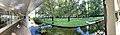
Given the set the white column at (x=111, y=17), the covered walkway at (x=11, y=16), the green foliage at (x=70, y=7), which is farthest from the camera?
the green foliage at (x=70, y=7)

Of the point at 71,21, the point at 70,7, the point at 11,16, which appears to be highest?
the point at 70,7

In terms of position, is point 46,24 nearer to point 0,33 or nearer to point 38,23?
point 38,23

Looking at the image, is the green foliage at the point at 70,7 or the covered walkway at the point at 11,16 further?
the green foliage at the point at 70,7

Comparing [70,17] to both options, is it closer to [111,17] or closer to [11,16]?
[111,17]

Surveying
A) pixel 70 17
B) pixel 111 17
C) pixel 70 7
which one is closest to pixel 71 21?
pixel 70 17

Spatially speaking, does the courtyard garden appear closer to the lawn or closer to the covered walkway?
the lawn

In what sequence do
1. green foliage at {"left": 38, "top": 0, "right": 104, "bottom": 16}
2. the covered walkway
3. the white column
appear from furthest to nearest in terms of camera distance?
1. green foliage at {"left": 38, "top": 0, "right": 104, "bottom": 16}
2. the white column
3. the covered walkway

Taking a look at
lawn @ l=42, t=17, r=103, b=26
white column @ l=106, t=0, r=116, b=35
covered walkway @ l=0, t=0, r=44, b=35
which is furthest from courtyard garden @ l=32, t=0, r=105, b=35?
white column @ l=106, t=0, r=116, b=35

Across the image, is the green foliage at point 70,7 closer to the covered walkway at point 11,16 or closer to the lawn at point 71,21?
the lawn at point 71,21

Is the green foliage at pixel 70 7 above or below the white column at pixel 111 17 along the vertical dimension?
above

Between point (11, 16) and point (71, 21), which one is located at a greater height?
point (11, 16)

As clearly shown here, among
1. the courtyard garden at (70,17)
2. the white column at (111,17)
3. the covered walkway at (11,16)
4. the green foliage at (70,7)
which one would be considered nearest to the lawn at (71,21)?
the courtyard garden at (70,17)

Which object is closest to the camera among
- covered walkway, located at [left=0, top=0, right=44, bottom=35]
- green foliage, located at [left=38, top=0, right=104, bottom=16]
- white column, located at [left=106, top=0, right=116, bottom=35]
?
covered walkway, located at [left=0, top=0, right=44, bottom=35]

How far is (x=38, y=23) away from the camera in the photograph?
4.10 m
